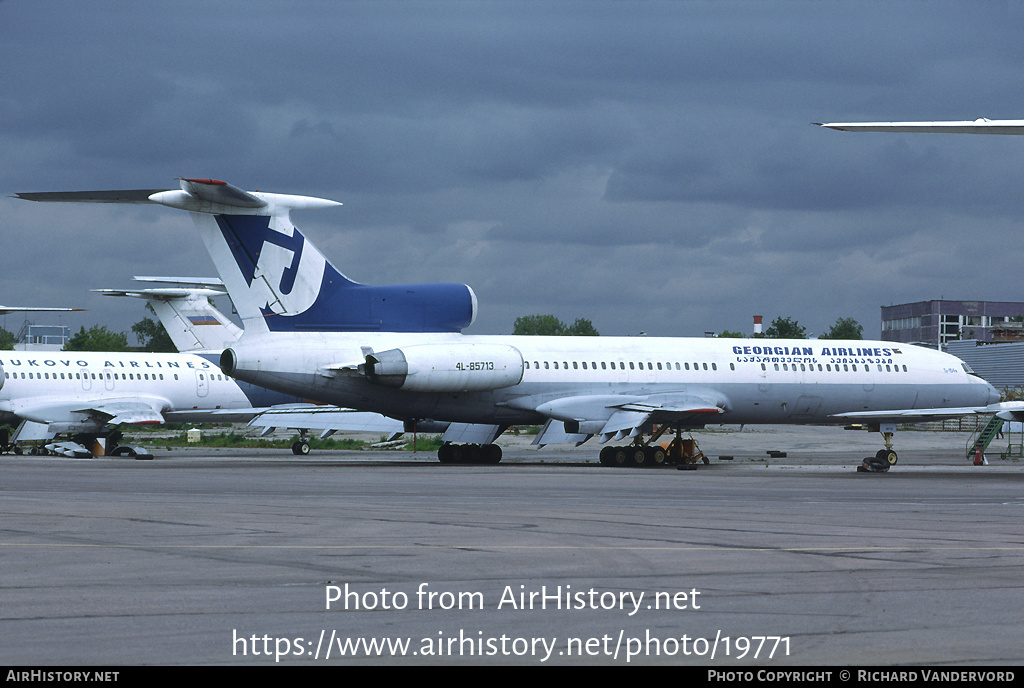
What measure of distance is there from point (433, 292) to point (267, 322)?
15.9 ft

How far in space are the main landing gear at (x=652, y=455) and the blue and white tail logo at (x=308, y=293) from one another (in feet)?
19.6

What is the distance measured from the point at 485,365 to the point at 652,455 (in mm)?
6082

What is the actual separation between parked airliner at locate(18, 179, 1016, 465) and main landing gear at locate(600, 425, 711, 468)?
85 mm

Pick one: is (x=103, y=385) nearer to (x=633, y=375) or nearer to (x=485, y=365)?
(x=485, y=365)

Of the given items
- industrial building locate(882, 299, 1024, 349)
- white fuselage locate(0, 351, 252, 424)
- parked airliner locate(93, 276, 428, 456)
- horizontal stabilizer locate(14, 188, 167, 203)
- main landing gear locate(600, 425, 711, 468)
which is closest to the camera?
horizontal stabilizer locate(14, 188, 167, 203)

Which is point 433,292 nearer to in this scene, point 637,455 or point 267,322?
point 267,322

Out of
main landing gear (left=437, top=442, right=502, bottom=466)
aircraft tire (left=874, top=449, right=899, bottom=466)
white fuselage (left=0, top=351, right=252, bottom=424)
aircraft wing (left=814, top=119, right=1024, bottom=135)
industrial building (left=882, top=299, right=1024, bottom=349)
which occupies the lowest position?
main landing gear (left=437, top=442, right=502, bottom=466)

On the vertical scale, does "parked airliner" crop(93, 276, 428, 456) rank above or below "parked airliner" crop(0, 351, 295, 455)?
above

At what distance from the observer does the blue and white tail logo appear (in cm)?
2794

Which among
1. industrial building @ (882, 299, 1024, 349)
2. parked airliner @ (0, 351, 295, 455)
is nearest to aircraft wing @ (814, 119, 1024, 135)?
parked airliner @ (0, 351, 295, 455)

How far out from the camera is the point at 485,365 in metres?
31.1

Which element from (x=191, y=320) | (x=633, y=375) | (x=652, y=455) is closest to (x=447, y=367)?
(x=633, y=375)

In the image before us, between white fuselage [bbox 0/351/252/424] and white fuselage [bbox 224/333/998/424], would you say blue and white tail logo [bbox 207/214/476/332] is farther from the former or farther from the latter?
white fuselage [bbox 0/351/252/424]

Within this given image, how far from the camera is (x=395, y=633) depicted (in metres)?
7.49
